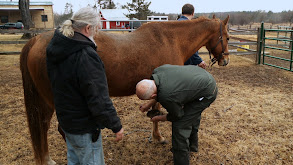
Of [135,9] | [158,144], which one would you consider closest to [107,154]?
[158,144]

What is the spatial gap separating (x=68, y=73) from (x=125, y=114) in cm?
309

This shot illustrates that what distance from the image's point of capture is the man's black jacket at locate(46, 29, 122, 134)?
1.63 metres

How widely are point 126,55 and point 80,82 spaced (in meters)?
1.29

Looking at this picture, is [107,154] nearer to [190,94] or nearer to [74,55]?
[190,94]

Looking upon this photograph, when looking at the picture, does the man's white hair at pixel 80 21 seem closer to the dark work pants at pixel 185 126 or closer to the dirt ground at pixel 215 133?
the dark work pants at pixel 185 126

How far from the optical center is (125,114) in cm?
466

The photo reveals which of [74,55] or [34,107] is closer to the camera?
[74,55]

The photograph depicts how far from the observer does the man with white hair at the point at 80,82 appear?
163cm

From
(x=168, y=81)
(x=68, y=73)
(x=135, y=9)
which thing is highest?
(x=135, y=9)

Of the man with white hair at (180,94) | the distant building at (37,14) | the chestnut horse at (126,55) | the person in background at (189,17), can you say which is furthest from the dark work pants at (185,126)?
the distant building at (37,14)

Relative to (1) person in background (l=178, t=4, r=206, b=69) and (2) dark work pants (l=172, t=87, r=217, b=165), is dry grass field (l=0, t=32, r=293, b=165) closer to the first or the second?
(2) dark work pants (l=172, t=87, r=217, b=165)

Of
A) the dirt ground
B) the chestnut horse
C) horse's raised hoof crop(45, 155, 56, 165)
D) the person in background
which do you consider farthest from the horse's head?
horse's raised hoof crop(45, 155, 56, 165)

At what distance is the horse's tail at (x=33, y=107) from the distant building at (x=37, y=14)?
114ft

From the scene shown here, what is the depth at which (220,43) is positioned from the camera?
384cm
